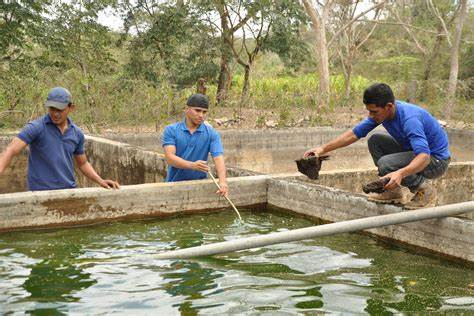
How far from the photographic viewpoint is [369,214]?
5816mm

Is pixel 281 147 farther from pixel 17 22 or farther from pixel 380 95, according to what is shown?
pixel 17 22

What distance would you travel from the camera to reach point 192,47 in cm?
2167

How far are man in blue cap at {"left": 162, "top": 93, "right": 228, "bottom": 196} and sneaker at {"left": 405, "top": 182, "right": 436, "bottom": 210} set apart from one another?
1925 mm

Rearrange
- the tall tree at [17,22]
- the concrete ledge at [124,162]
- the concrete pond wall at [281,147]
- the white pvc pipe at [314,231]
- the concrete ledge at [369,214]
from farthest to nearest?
the tall tree at [17,22] → the concrete pond wall at [281,147] → the concrete ledge at [124,162] → the concrete ledge at [369,214] → the white pvc pipe at [314,231]

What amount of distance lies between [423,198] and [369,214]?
0.57 metres

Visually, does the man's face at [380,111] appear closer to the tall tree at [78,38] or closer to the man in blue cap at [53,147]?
the man in blue cap at [53,147]

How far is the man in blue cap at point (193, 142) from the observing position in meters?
6.48

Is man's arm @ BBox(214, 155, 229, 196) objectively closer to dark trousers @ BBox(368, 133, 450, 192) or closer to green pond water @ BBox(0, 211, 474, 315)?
green pond water @ BBox(0, 211, 474, 315)

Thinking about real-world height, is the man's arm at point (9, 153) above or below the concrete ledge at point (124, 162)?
above

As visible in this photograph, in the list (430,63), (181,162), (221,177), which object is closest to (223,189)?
(221,177)

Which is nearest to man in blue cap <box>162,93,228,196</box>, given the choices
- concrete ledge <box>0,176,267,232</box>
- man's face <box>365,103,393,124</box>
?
concrete ledge <box>0,176,267,232</box>

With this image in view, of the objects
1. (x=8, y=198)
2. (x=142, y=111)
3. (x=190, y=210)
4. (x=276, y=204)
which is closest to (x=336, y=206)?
(x=276, y=204)

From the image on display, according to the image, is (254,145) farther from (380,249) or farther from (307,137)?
(380,249)

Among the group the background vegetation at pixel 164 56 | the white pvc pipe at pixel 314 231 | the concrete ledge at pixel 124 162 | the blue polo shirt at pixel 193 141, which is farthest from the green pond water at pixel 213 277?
the background vegetation at pixel 164 56
